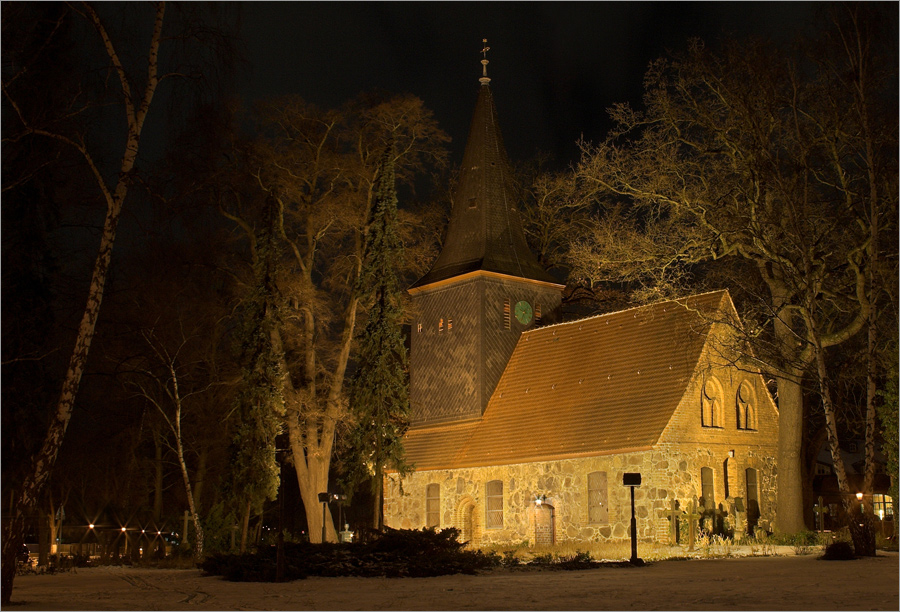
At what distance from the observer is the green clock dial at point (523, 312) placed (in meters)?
33.9

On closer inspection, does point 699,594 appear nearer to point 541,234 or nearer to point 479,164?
point 479,164

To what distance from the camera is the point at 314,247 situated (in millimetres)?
32156

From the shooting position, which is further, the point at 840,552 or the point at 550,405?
the point at 550,405

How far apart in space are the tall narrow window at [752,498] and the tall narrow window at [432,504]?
397 inches

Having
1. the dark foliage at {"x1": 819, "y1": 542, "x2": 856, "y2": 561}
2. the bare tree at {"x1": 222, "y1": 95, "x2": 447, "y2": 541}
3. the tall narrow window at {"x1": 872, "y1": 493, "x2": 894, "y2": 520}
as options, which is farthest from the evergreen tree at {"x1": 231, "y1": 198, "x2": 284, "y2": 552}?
the tall narrow window at {"x1": 872, "y1": 493, "x2": 894, "y2": 520}

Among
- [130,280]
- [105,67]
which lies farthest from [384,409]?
[105,67]

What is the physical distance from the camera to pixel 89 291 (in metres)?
13.5

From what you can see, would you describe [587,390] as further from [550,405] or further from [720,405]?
[720,405]

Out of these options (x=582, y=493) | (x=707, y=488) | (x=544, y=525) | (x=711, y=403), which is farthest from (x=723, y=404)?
(x=544, y=525)

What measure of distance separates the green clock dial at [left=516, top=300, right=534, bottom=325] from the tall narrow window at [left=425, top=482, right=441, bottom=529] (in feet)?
21.8

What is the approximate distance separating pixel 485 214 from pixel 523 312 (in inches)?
152

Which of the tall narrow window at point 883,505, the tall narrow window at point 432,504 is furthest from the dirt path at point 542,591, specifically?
the tall narrow window at point 883,505

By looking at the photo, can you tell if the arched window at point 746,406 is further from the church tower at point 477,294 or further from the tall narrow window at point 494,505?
the church tower at point 477,294

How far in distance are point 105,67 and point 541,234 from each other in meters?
28.2
